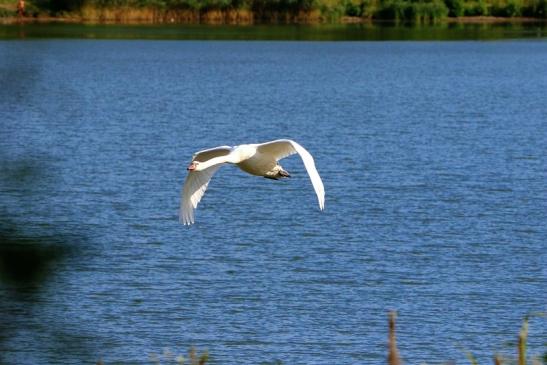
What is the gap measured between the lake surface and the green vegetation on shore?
52850mm

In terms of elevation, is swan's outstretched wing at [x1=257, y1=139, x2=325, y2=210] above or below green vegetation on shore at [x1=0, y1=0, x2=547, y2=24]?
above

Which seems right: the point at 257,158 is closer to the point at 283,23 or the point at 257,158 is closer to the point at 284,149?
the point at 284,149

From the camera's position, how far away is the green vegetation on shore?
93312 millimetres

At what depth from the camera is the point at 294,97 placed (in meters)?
46.1

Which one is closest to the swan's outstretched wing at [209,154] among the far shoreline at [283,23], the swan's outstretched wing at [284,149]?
the swan's outstretched wing at [284,149]

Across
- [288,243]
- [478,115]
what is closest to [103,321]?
[288,243]

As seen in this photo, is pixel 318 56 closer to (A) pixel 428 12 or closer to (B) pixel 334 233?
(A) pixel 428 12

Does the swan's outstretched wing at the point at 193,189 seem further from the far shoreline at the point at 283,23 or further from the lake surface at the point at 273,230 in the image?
the far shoreline at the point at 283,23

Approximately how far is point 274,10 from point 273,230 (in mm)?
78584

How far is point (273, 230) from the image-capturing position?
66.8ft

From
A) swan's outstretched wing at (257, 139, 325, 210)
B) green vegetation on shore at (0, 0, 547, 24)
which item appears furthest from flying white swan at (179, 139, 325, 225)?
green vegetation on shore at (0, 0, 547, 24)

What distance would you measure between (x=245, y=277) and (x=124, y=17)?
81.0 m

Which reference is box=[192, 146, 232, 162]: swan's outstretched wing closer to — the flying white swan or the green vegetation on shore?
the flying white swan

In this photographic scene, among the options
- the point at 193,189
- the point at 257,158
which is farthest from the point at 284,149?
the point at 193,189
